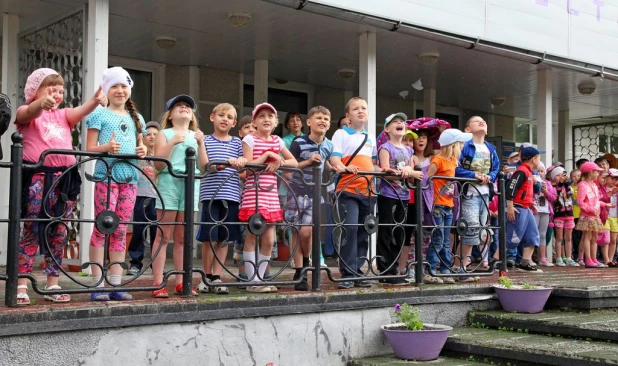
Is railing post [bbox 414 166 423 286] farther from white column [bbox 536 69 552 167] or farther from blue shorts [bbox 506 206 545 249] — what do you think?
white column [bbox 536 69 552 167]

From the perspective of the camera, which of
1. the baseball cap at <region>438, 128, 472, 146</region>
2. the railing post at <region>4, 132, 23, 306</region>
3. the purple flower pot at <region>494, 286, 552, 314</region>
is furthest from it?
the baseball cap at <region>438, 128, 472, 146</region>

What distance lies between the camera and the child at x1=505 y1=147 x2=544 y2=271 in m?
8.55

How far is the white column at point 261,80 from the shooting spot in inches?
443

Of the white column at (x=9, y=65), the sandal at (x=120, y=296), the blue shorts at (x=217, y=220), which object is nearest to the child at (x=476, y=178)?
the blue shorts at (x=217, y=220)

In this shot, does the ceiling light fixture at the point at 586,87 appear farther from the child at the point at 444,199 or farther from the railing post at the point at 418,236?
the railing post at the point at 418,236

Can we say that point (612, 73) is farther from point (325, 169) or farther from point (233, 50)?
point (325, 169)

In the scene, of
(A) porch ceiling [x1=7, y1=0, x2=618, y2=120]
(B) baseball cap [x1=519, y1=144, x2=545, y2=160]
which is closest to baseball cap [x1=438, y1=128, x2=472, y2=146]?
Result: (B) baseball cap [x1=519, y1=144, x2=545, y2=160]

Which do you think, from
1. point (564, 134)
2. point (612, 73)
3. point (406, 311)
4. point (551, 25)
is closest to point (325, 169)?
point (406, 311)

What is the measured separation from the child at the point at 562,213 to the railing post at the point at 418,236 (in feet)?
15.7

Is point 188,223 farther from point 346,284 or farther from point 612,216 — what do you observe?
point 612,216

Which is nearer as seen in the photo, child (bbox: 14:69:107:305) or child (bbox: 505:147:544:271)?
child (bbox: 14:69:107:305)

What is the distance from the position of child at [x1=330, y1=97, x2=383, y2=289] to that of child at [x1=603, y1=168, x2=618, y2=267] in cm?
611

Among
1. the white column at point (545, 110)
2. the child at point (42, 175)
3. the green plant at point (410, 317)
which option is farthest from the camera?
the white column at point (545, 110)

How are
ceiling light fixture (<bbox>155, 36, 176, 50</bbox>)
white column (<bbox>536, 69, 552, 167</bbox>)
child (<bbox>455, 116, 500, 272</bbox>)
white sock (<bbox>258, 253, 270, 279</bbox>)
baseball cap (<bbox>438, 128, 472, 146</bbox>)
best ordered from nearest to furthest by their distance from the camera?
white sock (<bbox>258, 253, 270, 279</bbox>)
baseball cap (<bbox>438, 128, 472, 146</bbox>)
child (<bbox>455, 116, 500, 272</bbox>)
ceiling light fixture (<bbox>155, 36, 176, 50</bbox>)
white column (<bbox>536, 69, 552, 167</bbox>)
